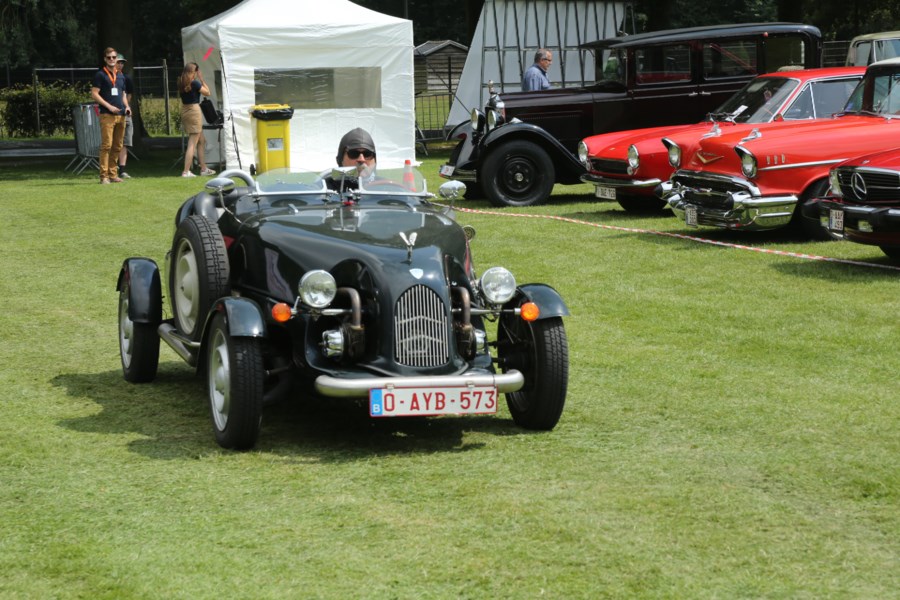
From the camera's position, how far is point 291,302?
630cm

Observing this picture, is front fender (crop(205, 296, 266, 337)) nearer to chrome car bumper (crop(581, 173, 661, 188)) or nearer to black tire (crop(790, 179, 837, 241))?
black tire (crop(790, 179, 837, 241))

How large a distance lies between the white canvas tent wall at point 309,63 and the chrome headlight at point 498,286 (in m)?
15.8

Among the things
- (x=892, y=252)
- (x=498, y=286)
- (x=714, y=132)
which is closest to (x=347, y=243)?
(x=498, y=286)

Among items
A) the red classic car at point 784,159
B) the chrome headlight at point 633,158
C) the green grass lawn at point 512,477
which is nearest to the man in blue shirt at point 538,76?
the chrome headlight at point 633,158

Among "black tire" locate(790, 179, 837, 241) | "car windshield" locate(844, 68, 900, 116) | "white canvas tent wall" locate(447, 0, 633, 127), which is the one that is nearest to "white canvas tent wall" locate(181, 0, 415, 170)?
"white canvas tent wall" locate(447, 0, 633, 127)

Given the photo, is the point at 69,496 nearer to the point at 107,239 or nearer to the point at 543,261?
the point at 543,261

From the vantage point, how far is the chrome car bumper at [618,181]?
50.1 ft

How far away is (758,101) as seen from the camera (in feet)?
48.1

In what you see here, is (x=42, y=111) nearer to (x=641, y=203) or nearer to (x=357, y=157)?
(x=641, y=203)

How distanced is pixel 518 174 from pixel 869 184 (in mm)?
6779

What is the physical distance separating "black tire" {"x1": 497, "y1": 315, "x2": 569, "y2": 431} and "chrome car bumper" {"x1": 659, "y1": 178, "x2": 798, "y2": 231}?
22.2 ft

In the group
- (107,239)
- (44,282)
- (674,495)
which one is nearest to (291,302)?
(674,495)

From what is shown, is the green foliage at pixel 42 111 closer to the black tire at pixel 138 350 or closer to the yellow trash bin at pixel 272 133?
the yellow trash bin at pixel 272 133

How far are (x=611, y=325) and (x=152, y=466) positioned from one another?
4165mm
